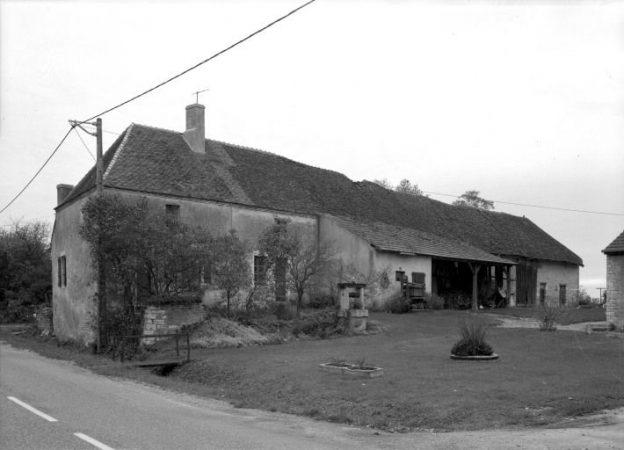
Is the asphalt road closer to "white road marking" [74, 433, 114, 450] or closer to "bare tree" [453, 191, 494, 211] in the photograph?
"white road marking" [74, 433, 114, 450]

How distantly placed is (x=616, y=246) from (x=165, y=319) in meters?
15.6

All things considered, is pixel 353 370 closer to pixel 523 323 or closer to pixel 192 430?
pixel 192 430

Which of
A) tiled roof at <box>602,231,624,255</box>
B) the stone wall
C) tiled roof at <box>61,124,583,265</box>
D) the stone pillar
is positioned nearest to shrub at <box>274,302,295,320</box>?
tiled roof at <box>61,124,583,265</box>

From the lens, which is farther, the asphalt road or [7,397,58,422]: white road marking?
[7,397,58,422]: white road marking

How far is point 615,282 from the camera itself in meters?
22.1

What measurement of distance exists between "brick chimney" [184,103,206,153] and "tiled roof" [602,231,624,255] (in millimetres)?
18463

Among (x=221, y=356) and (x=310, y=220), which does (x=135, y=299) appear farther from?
(x=310, y=220)

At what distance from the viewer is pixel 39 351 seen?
75.8 feet

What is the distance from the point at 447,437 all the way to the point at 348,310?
14362 mm

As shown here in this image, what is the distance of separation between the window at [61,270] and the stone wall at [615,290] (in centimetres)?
2177

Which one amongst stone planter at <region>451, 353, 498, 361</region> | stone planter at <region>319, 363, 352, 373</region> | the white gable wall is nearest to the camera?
A: stone planter at <region>319, 363, 352, 373</region>

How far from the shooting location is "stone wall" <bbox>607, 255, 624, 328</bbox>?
861 inches

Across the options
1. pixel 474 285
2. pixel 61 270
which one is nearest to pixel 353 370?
pixel 61 270

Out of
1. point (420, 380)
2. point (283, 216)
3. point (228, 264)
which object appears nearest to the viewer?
point (420, 380)
